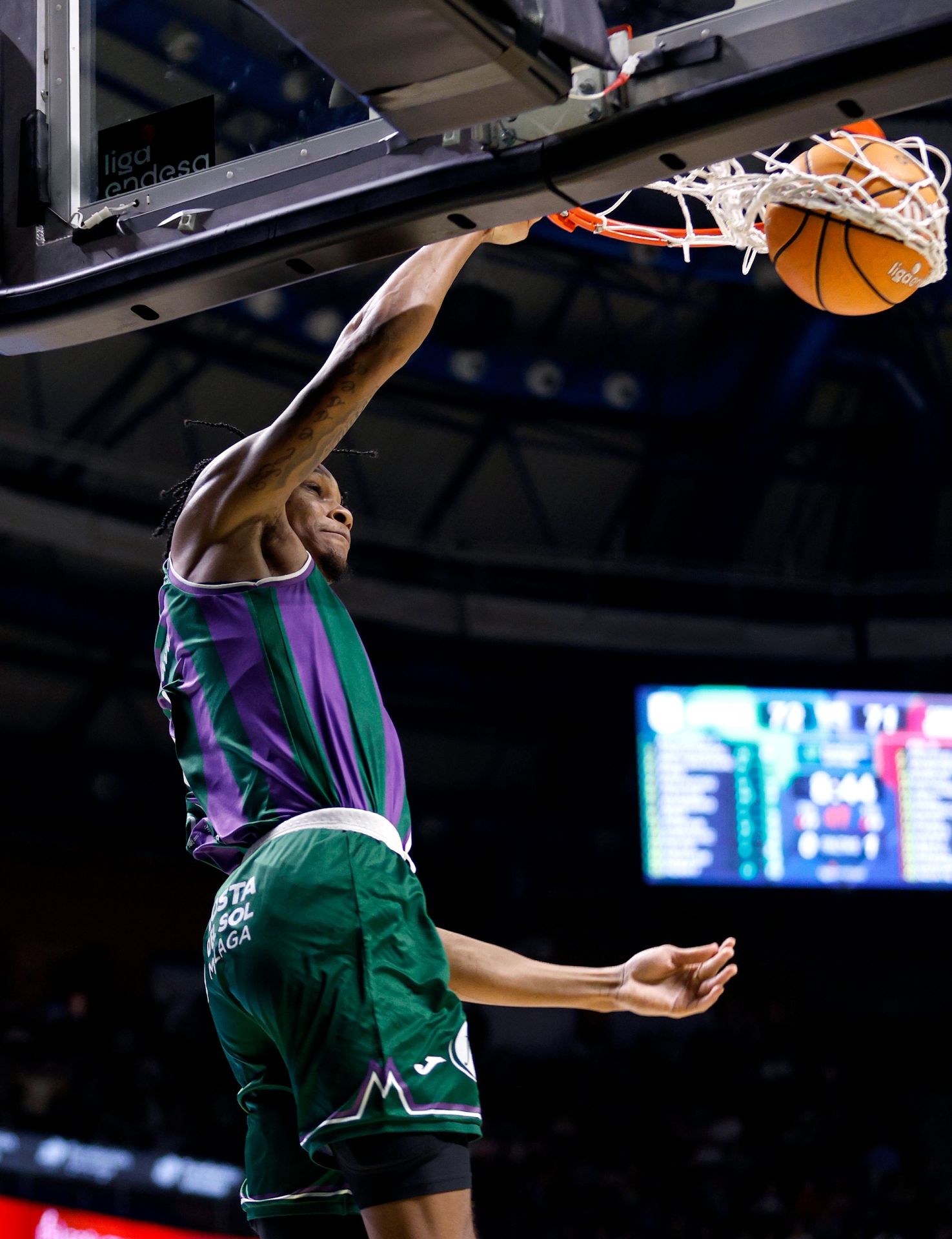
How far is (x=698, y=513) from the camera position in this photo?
1445 cm

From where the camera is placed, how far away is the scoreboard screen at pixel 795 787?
11.6 metres

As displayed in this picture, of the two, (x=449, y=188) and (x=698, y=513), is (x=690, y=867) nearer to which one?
(x=698, y=513)

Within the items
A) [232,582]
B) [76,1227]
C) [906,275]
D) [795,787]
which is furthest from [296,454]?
[795,787]

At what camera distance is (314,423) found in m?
2.66

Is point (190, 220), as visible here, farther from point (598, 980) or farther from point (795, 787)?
point (795, 787)

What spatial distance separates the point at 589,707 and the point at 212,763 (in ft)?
39.0

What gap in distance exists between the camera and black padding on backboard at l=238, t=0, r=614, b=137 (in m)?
2.16

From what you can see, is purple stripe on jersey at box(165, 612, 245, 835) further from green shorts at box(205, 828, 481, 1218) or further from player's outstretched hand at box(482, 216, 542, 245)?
player's outstretched hand at box(482, 216, 542, 245)

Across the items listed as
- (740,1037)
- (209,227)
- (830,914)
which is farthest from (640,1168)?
(209,227)

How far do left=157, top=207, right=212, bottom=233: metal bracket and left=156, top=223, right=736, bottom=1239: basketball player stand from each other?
0.32 m

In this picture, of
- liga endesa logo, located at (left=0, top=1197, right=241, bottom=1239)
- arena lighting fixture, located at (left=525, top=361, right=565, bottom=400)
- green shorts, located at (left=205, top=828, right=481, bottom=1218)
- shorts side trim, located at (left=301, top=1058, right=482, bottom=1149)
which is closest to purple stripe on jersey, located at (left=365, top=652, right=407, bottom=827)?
green shorts, located at (left=205, top=828, right=481, bottom=1218)

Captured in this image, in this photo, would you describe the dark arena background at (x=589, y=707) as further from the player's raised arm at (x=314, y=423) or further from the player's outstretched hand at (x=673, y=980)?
the player's raised arm at (x=314, y=423)

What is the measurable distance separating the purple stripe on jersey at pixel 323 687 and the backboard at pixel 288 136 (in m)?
0.55

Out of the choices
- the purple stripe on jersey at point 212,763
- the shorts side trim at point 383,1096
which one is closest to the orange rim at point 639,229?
the purple stripe on jersey at point 212,763
